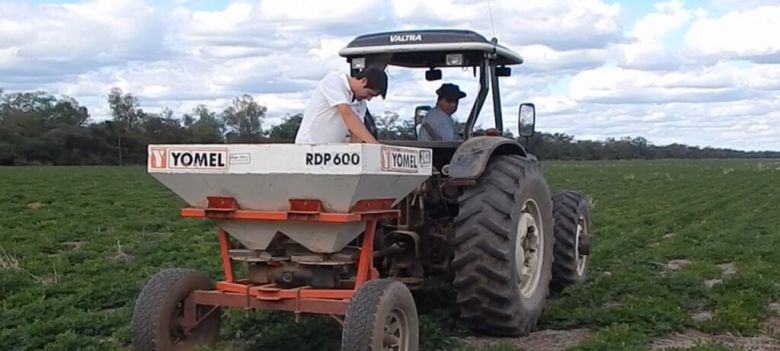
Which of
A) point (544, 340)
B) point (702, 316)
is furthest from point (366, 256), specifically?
point (702, 316)

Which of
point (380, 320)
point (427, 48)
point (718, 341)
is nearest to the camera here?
point (380, 320)

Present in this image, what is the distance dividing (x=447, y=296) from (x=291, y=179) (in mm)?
3037

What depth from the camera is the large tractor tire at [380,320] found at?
17.5 feet

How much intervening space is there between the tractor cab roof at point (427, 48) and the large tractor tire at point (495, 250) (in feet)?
3.17

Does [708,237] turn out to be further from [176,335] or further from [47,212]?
[47,212]

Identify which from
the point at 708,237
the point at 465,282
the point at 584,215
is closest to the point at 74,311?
the point at 465,282

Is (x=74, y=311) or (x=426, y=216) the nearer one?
(x=426, y=216)

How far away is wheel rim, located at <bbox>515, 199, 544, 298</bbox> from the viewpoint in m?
7.23

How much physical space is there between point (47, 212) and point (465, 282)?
596 inches

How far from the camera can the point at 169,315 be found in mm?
5996

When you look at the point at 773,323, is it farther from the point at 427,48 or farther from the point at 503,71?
the point at 427,48

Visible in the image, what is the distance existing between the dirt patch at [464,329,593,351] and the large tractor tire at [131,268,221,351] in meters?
1.90

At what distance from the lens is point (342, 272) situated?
623 centimetres

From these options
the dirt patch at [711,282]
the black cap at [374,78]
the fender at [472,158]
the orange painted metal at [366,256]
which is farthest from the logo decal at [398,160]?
the dirt patch at [711,282]
